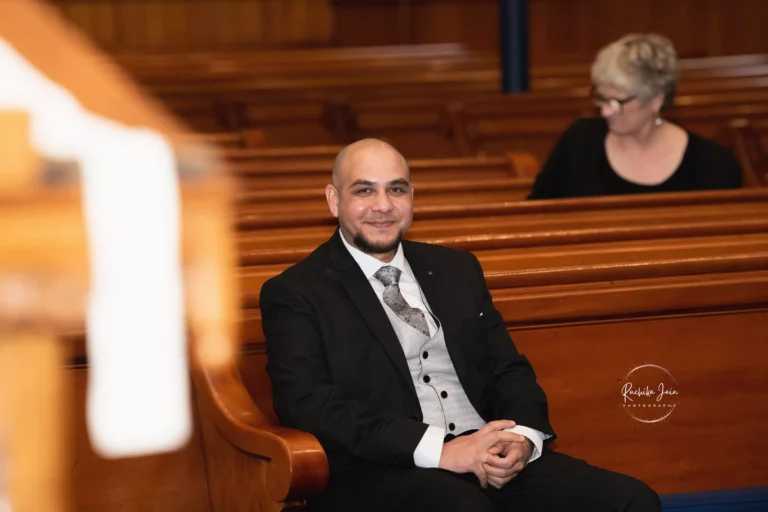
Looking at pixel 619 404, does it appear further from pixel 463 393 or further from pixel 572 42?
pixel 572 42

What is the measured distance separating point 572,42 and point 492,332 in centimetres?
779

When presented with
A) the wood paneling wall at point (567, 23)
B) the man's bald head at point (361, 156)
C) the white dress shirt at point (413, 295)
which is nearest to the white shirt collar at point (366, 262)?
the white dress shirt at point (413, 295)

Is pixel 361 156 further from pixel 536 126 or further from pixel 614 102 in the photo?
pixel 536 126

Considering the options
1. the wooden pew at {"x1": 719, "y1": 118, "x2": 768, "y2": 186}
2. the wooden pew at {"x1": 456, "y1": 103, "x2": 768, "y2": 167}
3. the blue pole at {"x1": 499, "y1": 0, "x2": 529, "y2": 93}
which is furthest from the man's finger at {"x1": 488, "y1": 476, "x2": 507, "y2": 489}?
the blue pole at {"x1": 499, "y1": 0, "x2": 529, "y2": 93}

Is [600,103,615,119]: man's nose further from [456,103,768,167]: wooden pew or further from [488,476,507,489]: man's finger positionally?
[456,103,768,167]: wooden pew

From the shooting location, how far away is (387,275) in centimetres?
205

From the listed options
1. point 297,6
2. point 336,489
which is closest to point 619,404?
point 336,489

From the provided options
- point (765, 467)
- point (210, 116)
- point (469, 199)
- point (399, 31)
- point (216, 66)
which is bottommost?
point (765, 467)

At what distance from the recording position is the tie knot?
6.73ft

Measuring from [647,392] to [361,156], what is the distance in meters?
0.79

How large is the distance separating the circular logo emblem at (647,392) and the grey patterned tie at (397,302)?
516mm

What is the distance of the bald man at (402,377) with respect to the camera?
1825 mm

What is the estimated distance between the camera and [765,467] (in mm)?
2357

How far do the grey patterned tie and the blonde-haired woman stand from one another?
1.24 meters
